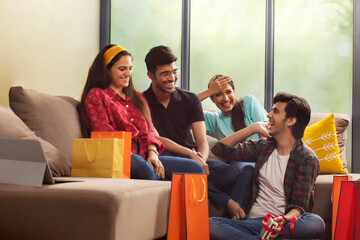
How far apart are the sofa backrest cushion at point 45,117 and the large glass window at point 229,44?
188cm

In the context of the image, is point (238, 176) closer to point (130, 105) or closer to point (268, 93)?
point (130, 105)

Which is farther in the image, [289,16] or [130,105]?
[289,16]

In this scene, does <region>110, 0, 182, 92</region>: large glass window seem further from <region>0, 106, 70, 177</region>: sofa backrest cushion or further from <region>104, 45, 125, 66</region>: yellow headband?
<region>0, 106, 70, 177</region>: sofa backrest cushion

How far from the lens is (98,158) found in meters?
2.17

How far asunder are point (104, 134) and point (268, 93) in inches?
84.3

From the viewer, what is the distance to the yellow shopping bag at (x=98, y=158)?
84.4 inches

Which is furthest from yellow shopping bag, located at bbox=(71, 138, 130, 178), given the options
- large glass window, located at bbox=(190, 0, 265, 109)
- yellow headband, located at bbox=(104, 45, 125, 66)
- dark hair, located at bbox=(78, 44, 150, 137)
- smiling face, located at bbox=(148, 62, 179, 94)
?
large glass window, located at bbox=(190, 0, 265, 109)

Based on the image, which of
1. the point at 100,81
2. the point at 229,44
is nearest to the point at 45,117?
the point at 100,81

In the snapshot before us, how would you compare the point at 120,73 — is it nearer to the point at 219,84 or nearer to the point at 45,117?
the point at 45,117

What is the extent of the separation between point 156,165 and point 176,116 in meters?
0.62

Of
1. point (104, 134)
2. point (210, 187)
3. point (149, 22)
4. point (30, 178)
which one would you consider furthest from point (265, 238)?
point (149, 22)

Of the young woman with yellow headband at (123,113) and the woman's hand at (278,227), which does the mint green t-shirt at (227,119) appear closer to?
the young woman with yellow headband at (123,113)

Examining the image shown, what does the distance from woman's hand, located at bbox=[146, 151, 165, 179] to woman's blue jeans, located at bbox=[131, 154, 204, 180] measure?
3 centimetres

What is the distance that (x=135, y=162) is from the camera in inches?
92.0
